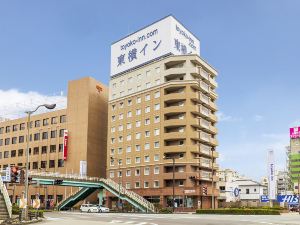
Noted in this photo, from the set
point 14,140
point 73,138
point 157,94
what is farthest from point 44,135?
point 157,94

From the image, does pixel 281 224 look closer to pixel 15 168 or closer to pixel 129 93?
pixel 15 168

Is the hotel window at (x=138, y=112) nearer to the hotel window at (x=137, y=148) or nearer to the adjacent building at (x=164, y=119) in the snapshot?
the adjacent building at (x=164, y=119)

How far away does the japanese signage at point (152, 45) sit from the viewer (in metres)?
94.4

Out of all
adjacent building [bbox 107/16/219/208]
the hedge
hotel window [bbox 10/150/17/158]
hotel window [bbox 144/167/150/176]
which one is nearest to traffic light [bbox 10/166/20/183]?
the hedge

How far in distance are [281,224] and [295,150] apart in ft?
529

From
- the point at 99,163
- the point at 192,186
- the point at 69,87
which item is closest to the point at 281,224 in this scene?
the point at 192,186

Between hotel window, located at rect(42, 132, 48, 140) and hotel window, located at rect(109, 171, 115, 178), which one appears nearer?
hotel window, located at rect(109, 171, 115, 178)

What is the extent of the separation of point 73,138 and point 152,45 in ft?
95.9

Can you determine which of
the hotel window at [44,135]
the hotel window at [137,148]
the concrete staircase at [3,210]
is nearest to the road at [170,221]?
the concrete staircase at [3,210]

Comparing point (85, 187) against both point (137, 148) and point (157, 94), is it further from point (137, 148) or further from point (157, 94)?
point (157, 94)

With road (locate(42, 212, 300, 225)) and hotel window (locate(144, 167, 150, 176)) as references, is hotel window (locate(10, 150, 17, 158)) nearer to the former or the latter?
hotel window (locate(144, 167, 150, 176))

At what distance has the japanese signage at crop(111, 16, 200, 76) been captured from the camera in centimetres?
9438

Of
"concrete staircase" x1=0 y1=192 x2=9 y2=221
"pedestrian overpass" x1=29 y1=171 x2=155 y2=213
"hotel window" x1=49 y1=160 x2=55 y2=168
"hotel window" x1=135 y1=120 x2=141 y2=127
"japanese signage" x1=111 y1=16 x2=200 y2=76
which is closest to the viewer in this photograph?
"concrete staircase" x1=0 y1=192 x2=9 y2=221

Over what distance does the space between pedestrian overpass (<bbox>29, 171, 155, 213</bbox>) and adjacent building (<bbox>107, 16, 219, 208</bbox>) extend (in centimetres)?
531
